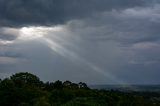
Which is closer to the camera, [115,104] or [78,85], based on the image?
[115,104]

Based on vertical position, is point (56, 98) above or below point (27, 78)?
below

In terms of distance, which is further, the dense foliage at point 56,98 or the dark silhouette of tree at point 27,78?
the dark silhouette of tree at point 27,78

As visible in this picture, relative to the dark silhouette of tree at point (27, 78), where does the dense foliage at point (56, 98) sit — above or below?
below

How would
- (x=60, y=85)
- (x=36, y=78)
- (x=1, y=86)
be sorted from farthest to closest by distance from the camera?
(x=36, y=78), (x=60, y=85), (x=1, y=86)

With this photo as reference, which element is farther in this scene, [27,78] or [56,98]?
[27,78]

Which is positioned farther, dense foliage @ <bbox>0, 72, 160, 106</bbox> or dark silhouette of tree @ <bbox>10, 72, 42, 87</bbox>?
dark silhouette of tree @ <bbox>10, 72, 42, 87</bbox>

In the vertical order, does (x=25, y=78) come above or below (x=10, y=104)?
above

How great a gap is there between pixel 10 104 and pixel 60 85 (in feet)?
79.8

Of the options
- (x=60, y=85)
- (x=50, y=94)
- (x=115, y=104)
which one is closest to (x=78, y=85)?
(x=60, y=85)

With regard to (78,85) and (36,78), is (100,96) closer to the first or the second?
(78,85)

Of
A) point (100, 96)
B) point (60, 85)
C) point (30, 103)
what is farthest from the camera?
point (60, 85)

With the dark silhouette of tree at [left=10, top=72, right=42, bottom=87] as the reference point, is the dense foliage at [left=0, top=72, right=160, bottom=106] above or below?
below

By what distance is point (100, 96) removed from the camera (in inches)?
3511

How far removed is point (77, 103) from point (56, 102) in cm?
861
